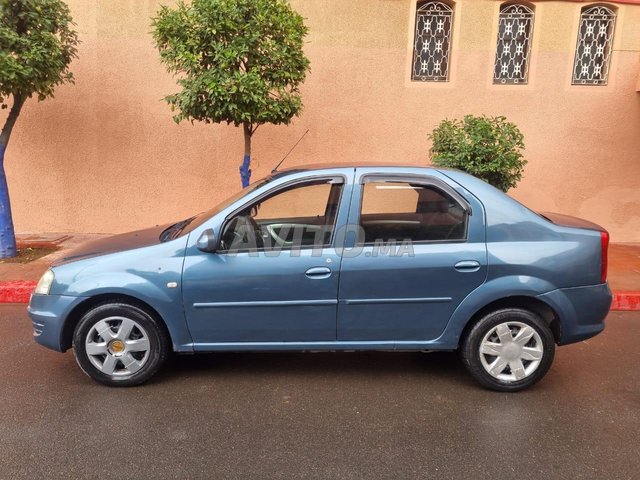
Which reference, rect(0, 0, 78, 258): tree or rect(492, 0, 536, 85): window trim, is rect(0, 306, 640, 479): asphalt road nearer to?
rect(0, 0, 78, 258): tree

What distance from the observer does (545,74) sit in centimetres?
826

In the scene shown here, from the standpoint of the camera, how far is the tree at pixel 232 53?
18.0 ft

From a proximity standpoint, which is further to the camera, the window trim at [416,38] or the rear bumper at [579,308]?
the window trim at [416,38]

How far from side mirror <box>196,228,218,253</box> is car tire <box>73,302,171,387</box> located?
63 cm

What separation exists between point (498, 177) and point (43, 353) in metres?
5.17

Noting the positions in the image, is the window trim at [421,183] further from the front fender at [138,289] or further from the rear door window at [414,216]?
the front fender at [138,289]

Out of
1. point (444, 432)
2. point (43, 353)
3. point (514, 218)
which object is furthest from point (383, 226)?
point (43, 353)

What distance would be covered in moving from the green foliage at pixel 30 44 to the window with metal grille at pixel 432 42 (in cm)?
522

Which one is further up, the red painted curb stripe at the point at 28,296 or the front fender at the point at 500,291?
the front fender at the point at 500,291

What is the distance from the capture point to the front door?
341 centimetres

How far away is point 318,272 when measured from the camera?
3.40 m

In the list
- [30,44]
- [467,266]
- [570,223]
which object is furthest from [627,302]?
[30,44]

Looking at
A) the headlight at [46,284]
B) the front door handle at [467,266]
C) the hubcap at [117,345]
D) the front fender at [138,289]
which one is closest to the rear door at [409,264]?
the front door handle at [467,266]

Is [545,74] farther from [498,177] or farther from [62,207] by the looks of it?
[62,207]
